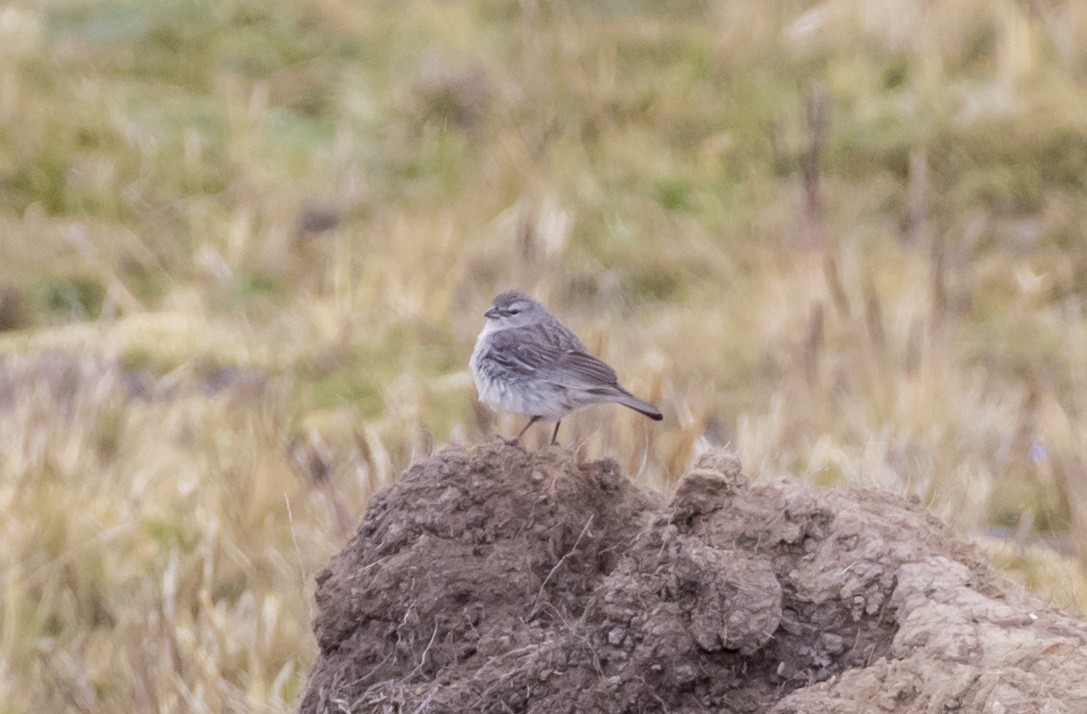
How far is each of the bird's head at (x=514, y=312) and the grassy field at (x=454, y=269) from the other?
363 mm

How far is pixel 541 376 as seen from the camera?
432 cm

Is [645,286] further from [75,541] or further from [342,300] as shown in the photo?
[75,541]

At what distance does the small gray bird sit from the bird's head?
210mm

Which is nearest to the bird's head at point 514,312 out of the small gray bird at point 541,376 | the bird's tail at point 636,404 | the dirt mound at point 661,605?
the small gray bird at point 541,376

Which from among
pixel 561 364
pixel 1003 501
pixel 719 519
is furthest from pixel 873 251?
pixel 719 519

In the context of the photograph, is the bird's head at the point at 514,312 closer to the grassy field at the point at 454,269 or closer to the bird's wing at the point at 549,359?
the bird's wing at the point at 549,359

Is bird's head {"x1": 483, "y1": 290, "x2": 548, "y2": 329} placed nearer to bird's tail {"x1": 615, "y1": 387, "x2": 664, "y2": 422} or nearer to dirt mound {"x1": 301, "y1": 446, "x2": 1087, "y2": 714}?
bird's tail {"x1": 615, "y1": 387, "x2": 664, "y2": 422}

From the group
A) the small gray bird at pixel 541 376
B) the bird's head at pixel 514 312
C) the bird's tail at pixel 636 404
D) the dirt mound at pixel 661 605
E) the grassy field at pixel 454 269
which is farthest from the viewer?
the grassy field at pixel 454 269

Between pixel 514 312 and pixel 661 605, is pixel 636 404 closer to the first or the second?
pixel 514 312

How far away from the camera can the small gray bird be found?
14.1 ft

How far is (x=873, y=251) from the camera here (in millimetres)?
8336

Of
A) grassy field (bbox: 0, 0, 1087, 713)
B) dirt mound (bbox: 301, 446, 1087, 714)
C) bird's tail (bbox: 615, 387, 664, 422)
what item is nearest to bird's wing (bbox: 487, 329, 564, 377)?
bird's tail (bbox: 615, 387, 664, 422)

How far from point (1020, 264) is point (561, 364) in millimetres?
4564

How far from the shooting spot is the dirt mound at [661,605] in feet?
9.62
